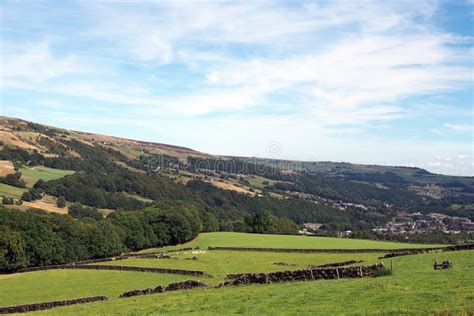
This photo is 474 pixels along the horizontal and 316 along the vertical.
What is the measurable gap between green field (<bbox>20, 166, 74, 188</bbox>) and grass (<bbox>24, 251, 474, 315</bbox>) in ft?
479

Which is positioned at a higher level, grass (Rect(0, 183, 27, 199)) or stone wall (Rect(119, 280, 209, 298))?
stone wall (Rect(119, 280, 209, 298))

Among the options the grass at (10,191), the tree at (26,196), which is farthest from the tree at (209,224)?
the grass at (10,191)

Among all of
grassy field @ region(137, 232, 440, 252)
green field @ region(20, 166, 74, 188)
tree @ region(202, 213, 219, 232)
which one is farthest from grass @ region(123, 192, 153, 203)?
grassy field @ region(137, 232, 440, 252)

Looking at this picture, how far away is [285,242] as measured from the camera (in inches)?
3435

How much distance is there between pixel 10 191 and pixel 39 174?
27400 millimetres

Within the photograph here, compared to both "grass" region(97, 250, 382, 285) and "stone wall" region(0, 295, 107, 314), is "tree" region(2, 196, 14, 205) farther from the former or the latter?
"stone wall" region(0, 295, 107, 314)

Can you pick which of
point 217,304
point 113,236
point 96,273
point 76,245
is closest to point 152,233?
point 113,236

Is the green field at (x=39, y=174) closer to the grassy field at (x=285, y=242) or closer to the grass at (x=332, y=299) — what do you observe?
the grassy field at (x=285, y=242)

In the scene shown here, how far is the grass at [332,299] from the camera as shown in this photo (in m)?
18.4

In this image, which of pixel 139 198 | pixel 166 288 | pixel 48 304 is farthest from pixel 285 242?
pixel 139 198

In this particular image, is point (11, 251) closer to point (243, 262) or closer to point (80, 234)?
point (80, 234)

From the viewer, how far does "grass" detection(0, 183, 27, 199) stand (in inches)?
5671

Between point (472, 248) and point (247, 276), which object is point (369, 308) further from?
point (472, 248)

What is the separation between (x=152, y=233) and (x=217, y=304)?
8007cm
